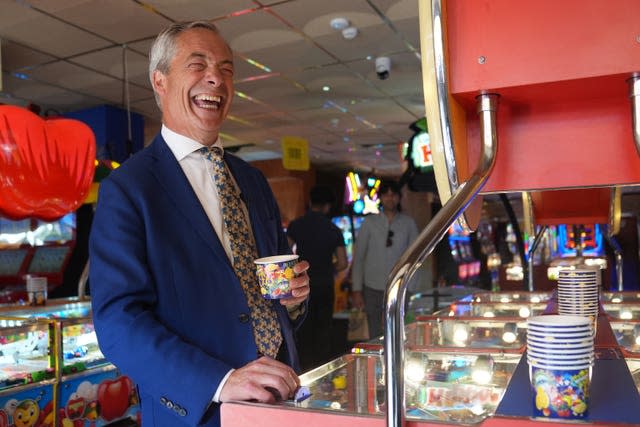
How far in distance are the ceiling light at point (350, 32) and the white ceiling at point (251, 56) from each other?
52 mm

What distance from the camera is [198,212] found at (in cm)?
140

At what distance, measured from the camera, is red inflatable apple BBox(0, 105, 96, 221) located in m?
2.67

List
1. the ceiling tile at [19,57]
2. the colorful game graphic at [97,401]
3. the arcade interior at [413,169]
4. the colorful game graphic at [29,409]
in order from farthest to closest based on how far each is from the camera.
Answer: the ceiling tile at [19,57]
the colorful game graphic at [97,401]
the colorful game graphic at [29,409]
the arcade interior at [413,169]

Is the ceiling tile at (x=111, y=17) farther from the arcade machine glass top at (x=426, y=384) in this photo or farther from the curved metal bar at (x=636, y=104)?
the curved metal bar at (x=636, y=104)

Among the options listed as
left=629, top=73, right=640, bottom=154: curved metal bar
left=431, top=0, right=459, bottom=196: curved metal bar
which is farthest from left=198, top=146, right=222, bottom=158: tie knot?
left=629, top=73, right=640, bottom=154: curved metal bar

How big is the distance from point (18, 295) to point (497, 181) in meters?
6.91

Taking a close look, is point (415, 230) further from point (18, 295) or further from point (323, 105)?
point (18, 295)

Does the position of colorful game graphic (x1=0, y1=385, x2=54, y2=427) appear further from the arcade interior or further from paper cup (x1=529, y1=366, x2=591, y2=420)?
paper cup (x1=529, y1=366, x2=591, y2=420)

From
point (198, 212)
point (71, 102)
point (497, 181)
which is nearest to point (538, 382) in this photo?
point (497, 181)

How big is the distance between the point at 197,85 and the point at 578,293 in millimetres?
1241

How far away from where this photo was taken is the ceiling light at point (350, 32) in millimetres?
4798

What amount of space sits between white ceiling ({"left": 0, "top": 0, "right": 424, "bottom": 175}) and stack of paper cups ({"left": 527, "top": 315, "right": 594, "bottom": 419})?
3.80 metres

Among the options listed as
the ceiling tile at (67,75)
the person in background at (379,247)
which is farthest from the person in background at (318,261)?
the ceiling tile at (67,75)

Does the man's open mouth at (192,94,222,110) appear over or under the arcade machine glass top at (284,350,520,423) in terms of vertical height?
over
